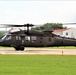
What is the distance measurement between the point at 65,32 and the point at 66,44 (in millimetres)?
96369

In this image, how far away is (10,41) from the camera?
37.9 m
